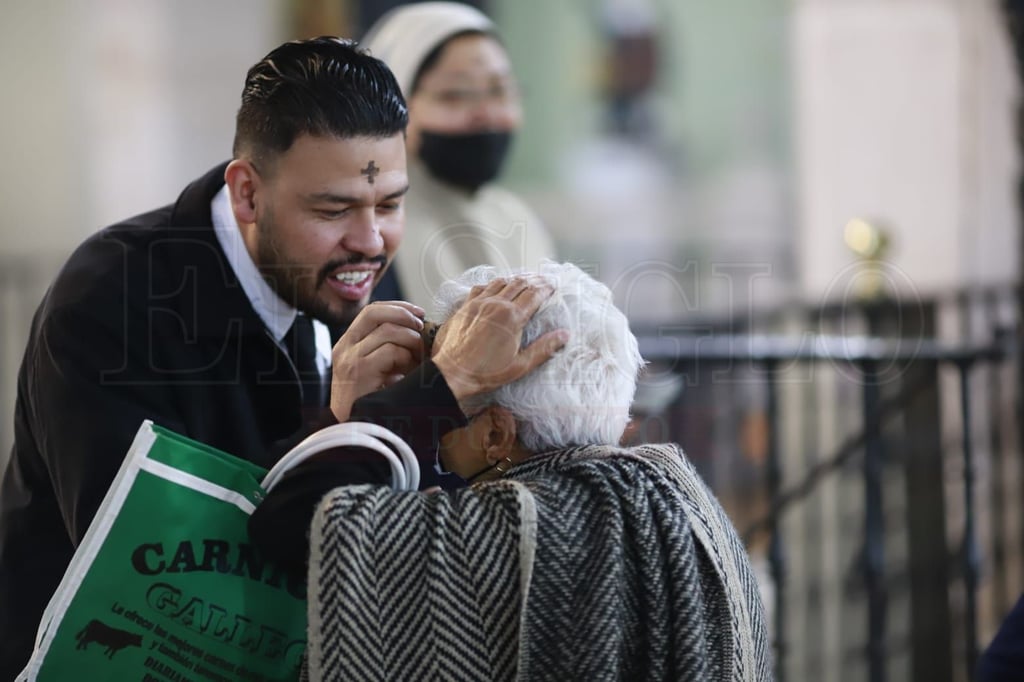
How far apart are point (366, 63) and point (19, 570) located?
3.45ft

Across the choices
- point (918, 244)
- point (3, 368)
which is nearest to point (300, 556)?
point (918, 244)

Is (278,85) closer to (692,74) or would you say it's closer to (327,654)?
(327,654)

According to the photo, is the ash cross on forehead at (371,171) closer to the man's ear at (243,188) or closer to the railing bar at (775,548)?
the man's ear at (243,188)

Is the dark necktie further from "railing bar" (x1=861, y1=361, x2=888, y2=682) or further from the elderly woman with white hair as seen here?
"railing bar" (x1=861, y1=361, x2=888, y2=682)

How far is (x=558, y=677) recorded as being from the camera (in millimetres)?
1668

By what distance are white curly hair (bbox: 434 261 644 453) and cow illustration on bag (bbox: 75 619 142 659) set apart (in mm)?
585

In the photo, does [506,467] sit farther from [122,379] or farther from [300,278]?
[122,379]

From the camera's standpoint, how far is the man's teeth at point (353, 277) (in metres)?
2.10

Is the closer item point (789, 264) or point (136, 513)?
point (136, 513)

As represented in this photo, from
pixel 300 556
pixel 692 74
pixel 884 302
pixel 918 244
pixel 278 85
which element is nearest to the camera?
pixel 300 556

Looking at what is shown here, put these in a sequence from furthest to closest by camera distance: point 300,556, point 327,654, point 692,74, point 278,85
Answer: point 692,74, point 278,85, point 300,556, point 327,654

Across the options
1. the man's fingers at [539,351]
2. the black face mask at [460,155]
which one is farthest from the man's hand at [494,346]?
the black face mask at [460,155]

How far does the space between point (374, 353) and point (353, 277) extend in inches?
11.7

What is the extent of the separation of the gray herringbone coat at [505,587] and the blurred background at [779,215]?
62cm
